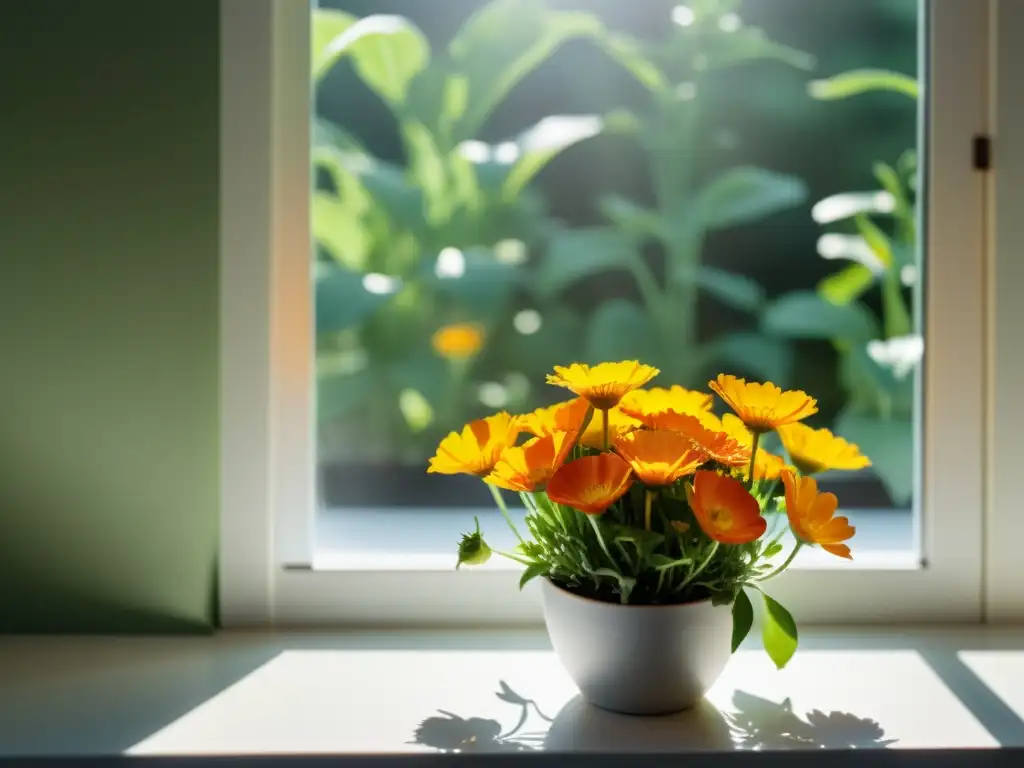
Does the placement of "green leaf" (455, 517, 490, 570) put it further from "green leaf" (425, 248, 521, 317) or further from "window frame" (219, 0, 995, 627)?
"green leaf" (425, 248, 521, 317)

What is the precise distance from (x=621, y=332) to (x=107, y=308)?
0.64m

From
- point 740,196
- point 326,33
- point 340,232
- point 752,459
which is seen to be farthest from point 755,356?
point 326,33

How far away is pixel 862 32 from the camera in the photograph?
1.24 metres

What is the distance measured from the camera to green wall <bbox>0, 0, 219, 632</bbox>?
3.76 ft

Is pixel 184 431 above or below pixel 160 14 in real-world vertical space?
below

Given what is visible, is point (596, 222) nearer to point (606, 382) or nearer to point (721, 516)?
point (606, 382)

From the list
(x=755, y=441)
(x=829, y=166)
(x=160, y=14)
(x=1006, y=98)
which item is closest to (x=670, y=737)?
(x=755, y=441)

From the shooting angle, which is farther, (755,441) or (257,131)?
(257,131)

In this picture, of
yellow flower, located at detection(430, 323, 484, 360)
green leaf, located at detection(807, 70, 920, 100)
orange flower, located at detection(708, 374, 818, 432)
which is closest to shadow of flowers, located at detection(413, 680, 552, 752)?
orange flower, located at detection(708, 374, 818, 432)

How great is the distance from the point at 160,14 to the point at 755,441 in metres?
0.85

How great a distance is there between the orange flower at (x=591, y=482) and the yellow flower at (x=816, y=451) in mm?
209

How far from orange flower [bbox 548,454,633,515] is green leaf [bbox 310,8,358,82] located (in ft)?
2.11

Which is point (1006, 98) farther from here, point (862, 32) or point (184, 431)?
point (184, 431)

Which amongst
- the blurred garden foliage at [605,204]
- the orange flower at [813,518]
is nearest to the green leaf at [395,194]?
the blurred garden foliage at [605,204]
